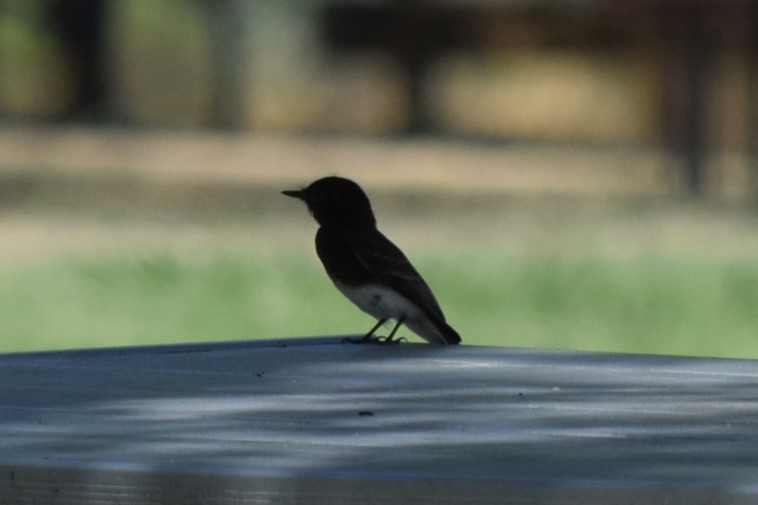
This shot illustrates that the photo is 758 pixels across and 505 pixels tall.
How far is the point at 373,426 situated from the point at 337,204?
2.96m

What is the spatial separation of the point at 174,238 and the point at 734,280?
17.6 feet

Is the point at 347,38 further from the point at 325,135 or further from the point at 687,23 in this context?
the point at 687,23

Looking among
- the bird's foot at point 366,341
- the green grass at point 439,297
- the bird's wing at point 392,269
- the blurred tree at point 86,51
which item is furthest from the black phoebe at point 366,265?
the blurred tree at point 86,51

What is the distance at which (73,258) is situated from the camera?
16.4 metres

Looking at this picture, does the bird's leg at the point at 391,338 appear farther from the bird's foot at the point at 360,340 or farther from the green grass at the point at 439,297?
the green grass at the point at 439,297

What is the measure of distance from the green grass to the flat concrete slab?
652 centimetres

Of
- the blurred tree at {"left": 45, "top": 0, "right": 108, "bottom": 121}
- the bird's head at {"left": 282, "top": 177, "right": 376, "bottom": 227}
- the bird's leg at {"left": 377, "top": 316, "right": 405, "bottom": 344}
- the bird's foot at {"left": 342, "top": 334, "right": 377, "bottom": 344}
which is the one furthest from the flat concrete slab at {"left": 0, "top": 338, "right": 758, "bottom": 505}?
the blurred tree at {"left": 45, "top": 0, "right": 108, "bottom": 121}

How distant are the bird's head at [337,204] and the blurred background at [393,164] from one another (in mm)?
4855

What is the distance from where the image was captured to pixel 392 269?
5.96 metres

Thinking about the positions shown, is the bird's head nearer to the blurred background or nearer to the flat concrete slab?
the flat concrete slab

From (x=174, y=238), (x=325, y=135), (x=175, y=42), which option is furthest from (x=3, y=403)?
(x=175, y=42)

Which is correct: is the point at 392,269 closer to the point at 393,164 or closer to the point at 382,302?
the point at 382,302

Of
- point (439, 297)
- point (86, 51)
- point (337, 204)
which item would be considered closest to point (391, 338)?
point (337, 204)

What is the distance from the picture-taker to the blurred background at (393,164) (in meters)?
13.2
